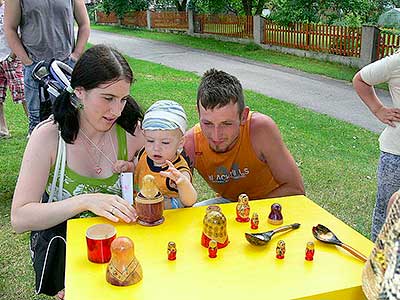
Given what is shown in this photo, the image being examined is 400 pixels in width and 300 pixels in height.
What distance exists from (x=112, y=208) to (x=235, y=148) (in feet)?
2.70

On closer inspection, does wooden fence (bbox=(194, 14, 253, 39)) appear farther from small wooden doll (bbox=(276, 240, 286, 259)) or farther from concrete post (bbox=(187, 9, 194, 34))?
small wooden doll (bbox=(276, 240, 286, 259))

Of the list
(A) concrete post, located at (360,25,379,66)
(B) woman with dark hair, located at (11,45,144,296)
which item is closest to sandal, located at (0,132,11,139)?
(B) woman with dark hair, located at (11,45,144,296)

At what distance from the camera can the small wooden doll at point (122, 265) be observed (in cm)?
142

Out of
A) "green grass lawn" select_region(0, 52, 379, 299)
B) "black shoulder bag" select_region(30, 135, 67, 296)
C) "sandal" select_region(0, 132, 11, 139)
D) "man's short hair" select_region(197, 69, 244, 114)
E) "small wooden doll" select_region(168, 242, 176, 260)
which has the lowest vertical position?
"green grass lawn" select_region(0, 52, 379, 299)

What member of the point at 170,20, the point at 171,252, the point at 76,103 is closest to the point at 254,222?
the point at 171,252

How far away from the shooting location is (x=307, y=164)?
5191mm

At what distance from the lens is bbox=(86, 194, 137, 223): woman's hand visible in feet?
5.98

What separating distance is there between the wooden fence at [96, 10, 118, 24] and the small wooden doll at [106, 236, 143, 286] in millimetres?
29472

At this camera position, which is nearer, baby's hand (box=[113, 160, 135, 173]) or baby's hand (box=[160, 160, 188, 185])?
baby's hand (box=[160, 160, 188, 185])

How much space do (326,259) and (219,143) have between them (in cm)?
91

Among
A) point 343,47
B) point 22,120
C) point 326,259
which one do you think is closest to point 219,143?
point 326,259

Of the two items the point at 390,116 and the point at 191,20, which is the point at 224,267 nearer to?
the point at 390,116

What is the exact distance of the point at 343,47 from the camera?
1242 cm

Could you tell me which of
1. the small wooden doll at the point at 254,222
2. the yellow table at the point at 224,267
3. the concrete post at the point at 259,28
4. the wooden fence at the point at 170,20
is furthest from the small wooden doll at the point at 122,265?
the wooden fence at the point at 170,20
